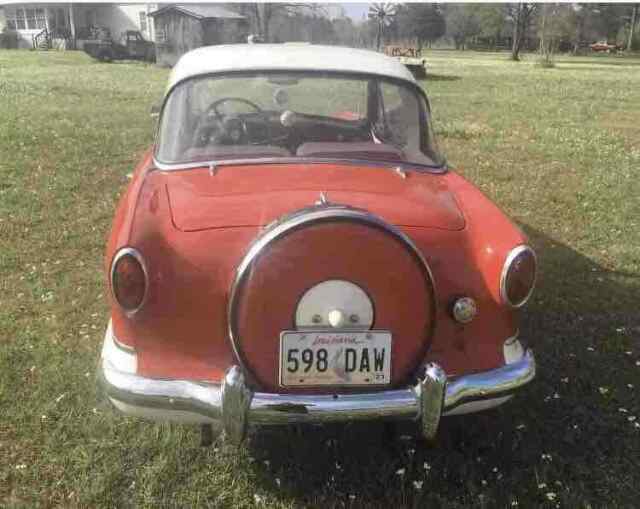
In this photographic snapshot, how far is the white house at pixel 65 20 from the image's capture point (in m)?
40.3

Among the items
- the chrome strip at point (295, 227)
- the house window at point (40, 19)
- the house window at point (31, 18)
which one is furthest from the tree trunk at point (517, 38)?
the chrome strip at point (295, 227)

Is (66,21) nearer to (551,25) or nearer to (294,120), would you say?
(551,25)

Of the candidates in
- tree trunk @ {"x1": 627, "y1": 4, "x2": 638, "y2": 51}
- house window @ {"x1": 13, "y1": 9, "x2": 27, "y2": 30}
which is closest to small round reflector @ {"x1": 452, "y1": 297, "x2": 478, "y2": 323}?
house window @ {"x1": 13, "y1": 9, "x2": 27, "y2": 30}

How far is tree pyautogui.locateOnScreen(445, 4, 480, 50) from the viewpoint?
193ft

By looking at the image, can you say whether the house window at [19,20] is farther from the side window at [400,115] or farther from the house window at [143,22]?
the side window at [400,115]

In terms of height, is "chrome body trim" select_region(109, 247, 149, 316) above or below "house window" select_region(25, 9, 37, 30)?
A: below

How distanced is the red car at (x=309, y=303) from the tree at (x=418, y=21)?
52.2 meters

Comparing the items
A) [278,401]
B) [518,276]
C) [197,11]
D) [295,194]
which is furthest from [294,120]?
[197,11]

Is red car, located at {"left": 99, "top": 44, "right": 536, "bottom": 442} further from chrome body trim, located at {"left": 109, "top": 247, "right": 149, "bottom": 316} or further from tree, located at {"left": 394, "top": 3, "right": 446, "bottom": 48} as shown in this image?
tree, located at {"left": 394, "top": 3, "right": 446, "bottom": 48}

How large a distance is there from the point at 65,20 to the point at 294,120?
148 ft

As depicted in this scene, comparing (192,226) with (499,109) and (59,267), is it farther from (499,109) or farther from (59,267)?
(499,109)

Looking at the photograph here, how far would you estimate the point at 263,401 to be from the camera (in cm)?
226

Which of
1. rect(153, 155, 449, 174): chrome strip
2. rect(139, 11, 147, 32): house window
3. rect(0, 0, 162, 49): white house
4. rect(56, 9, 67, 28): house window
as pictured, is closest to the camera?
rect(153, 155, 449, 174): chrome strip

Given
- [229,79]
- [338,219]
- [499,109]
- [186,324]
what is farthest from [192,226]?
[499,109]
